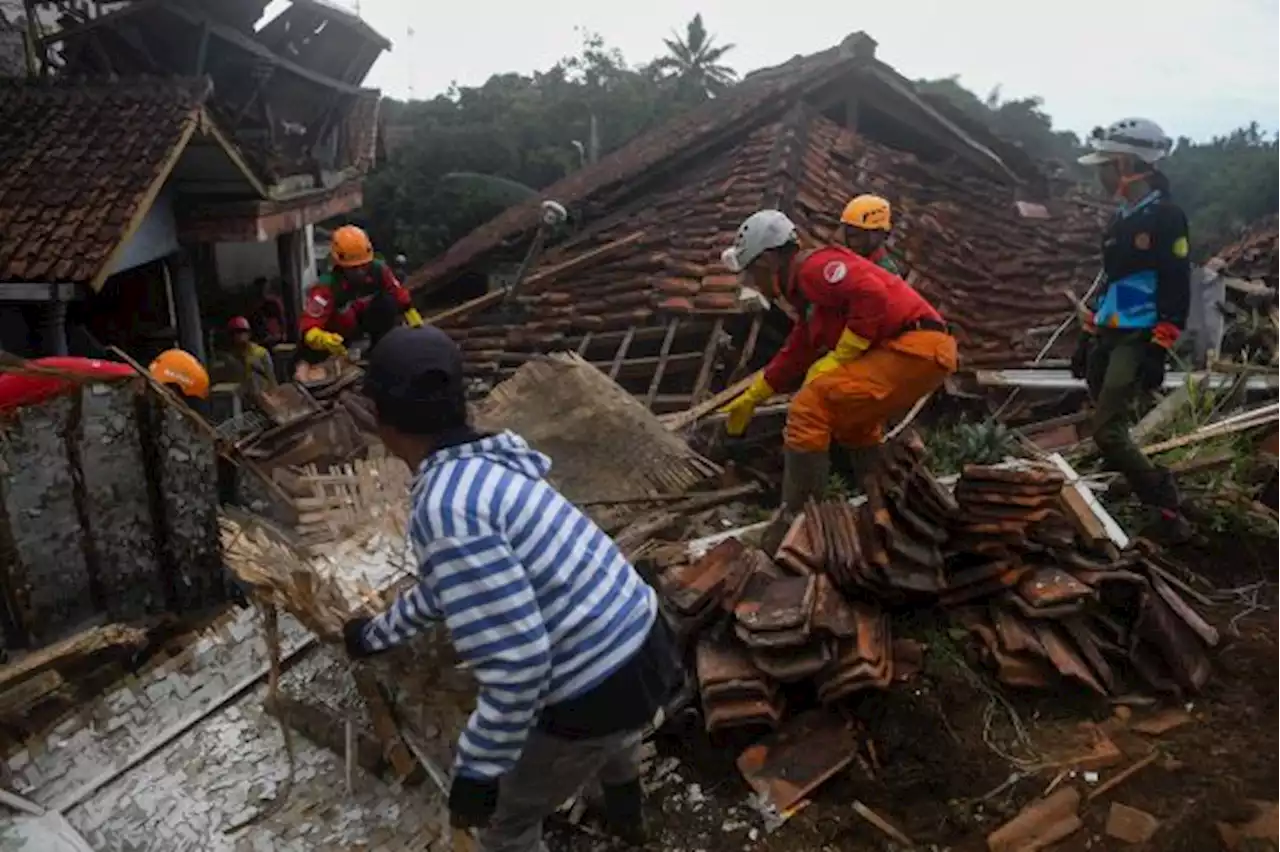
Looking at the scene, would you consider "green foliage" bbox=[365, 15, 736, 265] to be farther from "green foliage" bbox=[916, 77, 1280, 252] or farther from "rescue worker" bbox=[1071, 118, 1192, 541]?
"rescue worker" bbox=[1071, 118, 1192, 541]

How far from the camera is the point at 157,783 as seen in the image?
3.43m

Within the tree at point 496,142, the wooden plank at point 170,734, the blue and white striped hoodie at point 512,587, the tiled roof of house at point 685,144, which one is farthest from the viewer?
the tree at point 496,142

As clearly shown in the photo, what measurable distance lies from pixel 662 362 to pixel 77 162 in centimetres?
590

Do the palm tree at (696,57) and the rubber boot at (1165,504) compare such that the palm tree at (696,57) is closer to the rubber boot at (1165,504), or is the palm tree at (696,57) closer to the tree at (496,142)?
the tree at (496,142)

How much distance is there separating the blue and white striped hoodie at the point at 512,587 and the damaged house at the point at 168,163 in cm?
708

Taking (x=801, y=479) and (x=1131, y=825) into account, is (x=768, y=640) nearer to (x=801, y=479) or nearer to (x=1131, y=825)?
(x=1131, y=825)

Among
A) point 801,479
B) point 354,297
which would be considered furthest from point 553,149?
point 801,479

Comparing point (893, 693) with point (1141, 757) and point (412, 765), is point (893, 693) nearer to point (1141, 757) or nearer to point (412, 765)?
point (1141, 757)

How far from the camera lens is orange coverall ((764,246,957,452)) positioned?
14.4ft

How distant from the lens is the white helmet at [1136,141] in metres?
4.57

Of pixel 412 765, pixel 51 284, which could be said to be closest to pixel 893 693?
pixel 412 765

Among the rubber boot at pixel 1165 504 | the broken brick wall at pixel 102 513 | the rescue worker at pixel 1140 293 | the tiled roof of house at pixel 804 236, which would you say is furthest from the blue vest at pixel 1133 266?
the broken brick wall at pixel 102 513

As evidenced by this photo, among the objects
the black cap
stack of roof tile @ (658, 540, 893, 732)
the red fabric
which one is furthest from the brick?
the red fabric

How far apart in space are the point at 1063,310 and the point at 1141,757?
7412 millimetres
